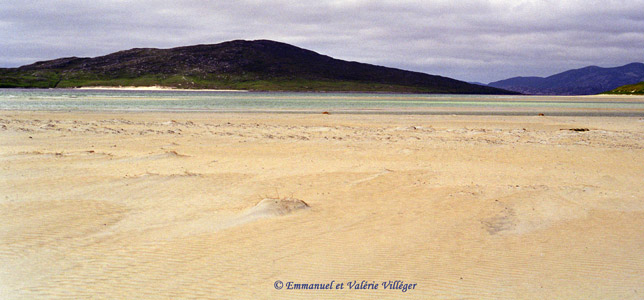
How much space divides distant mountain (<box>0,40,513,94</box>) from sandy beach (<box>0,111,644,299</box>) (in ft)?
446

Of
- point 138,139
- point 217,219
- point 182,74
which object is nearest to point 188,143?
point 138,139

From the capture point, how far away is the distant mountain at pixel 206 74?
153125 mm

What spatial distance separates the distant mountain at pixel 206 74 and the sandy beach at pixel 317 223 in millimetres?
135869

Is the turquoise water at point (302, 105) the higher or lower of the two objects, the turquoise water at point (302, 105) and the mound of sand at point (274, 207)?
the higher

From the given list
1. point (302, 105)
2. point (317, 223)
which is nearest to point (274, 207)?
point (317, 223)

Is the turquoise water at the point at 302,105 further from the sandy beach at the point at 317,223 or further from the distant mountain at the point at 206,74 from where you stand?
the distant mountain at the point at 206,74

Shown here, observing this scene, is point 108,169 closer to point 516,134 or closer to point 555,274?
point 555,274

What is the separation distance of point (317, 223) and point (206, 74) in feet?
552

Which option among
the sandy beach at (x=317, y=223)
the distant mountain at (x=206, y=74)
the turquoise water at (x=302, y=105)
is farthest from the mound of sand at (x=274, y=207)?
the distant mountain at (x=206, y=74)

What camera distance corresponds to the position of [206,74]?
553ft

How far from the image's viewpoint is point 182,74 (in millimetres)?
166500

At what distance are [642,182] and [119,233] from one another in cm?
1097

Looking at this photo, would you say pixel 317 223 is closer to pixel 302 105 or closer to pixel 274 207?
pixel 274 207

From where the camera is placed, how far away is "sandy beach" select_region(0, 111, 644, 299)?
17.8ft
